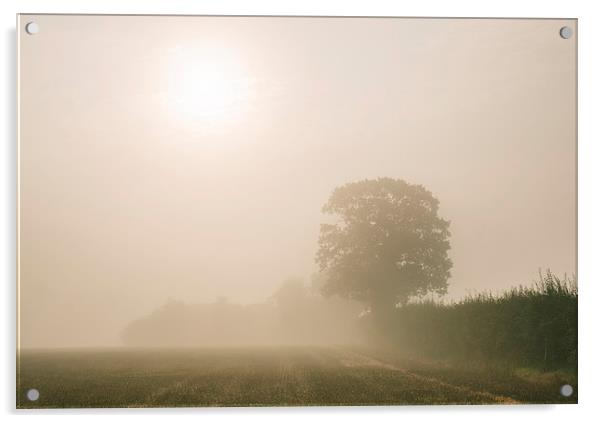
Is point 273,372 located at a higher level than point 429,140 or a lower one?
lower

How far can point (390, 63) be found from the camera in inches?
334

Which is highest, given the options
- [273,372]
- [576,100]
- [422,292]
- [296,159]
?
[576,100]

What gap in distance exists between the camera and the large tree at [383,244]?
847cm

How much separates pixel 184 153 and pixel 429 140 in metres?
2.66

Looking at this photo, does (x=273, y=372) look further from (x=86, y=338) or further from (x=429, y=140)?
Result: (x=429, y=140)

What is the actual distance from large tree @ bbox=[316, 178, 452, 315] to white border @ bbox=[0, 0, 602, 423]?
1348mm

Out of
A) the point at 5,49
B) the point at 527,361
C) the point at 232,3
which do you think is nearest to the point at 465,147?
the point at 527,361

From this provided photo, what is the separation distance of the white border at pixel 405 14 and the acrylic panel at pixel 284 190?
121 mm

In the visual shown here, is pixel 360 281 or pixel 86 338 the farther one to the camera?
pixel 360 281

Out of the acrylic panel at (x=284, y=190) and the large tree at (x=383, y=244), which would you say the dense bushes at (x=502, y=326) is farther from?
the large tree at (x=383, y=244)

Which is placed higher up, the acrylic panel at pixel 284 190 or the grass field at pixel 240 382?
the acrylic panel at pixel 284 190

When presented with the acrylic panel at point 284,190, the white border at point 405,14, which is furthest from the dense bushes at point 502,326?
the white border at point 405,14

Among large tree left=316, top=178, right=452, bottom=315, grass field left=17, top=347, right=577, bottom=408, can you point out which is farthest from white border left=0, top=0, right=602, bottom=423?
large tree left=316, top=178, right=452, bottom=315

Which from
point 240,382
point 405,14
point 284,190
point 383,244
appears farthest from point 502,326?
point 405,14
